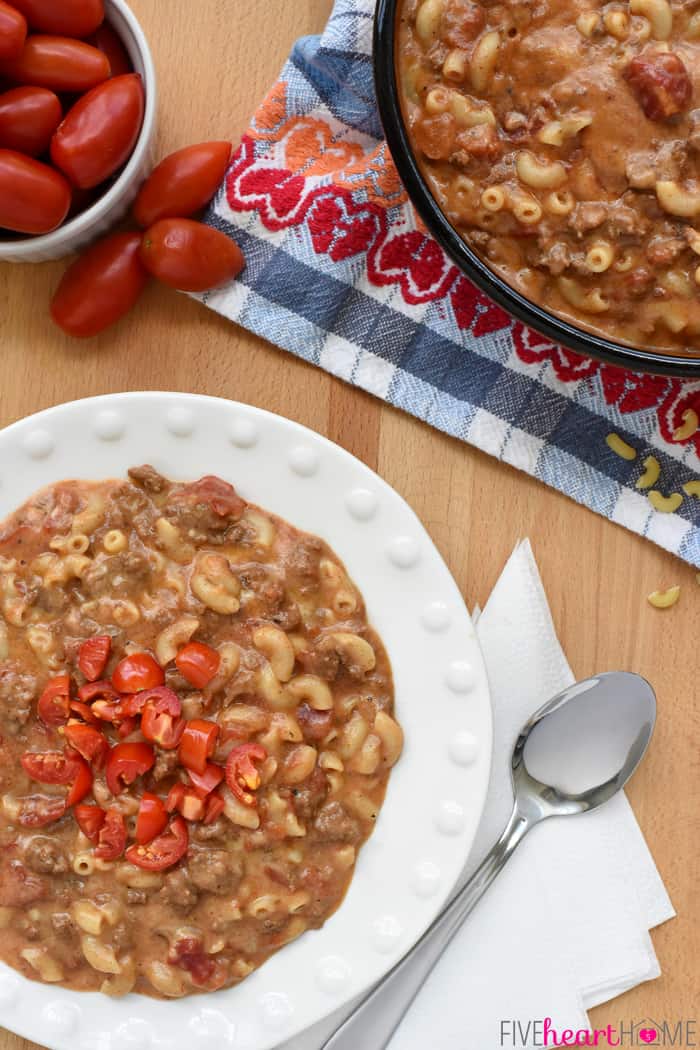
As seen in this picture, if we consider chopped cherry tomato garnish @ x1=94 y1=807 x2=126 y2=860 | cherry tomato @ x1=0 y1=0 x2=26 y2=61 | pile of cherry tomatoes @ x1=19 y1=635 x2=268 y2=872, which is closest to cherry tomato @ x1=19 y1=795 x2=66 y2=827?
pile of cherry tomatoes @ x1=19 y1=635 x2=268 y2=872

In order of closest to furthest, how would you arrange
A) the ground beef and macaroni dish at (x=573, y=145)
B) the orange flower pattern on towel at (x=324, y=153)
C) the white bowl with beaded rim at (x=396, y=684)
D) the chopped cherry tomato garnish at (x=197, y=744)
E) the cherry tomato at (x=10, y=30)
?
the ground beef and macaroni dish at (x=573, y=145)
the cherry tomato at (x=10, y=30)
the chopped cherry tomato garnish at (x=197, y=744)
the white bowl with beaded rim at (x=396, y=684)
the orange flower pattern on towel at (x=324, y=153)

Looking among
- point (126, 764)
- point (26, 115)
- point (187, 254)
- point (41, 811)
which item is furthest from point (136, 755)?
point (26, 115)

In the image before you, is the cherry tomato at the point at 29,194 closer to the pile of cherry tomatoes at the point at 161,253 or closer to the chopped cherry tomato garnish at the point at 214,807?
the pile of cherry tomatoes at the point at 161,253

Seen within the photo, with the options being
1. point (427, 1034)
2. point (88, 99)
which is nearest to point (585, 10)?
point (88, 99)

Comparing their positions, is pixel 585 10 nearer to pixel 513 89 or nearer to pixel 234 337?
pixel 513 89

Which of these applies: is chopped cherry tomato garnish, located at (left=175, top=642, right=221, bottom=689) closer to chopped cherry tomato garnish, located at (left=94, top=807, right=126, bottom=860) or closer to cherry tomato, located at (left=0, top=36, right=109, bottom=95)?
chopped cherry tomato garnish, located at (left=94, top=807, right=126, bottom=860)

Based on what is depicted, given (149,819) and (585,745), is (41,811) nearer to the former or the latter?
(149,819)

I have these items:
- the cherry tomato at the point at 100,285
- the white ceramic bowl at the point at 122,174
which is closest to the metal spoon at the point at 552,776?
the cherry tomato at the point at 100,285
